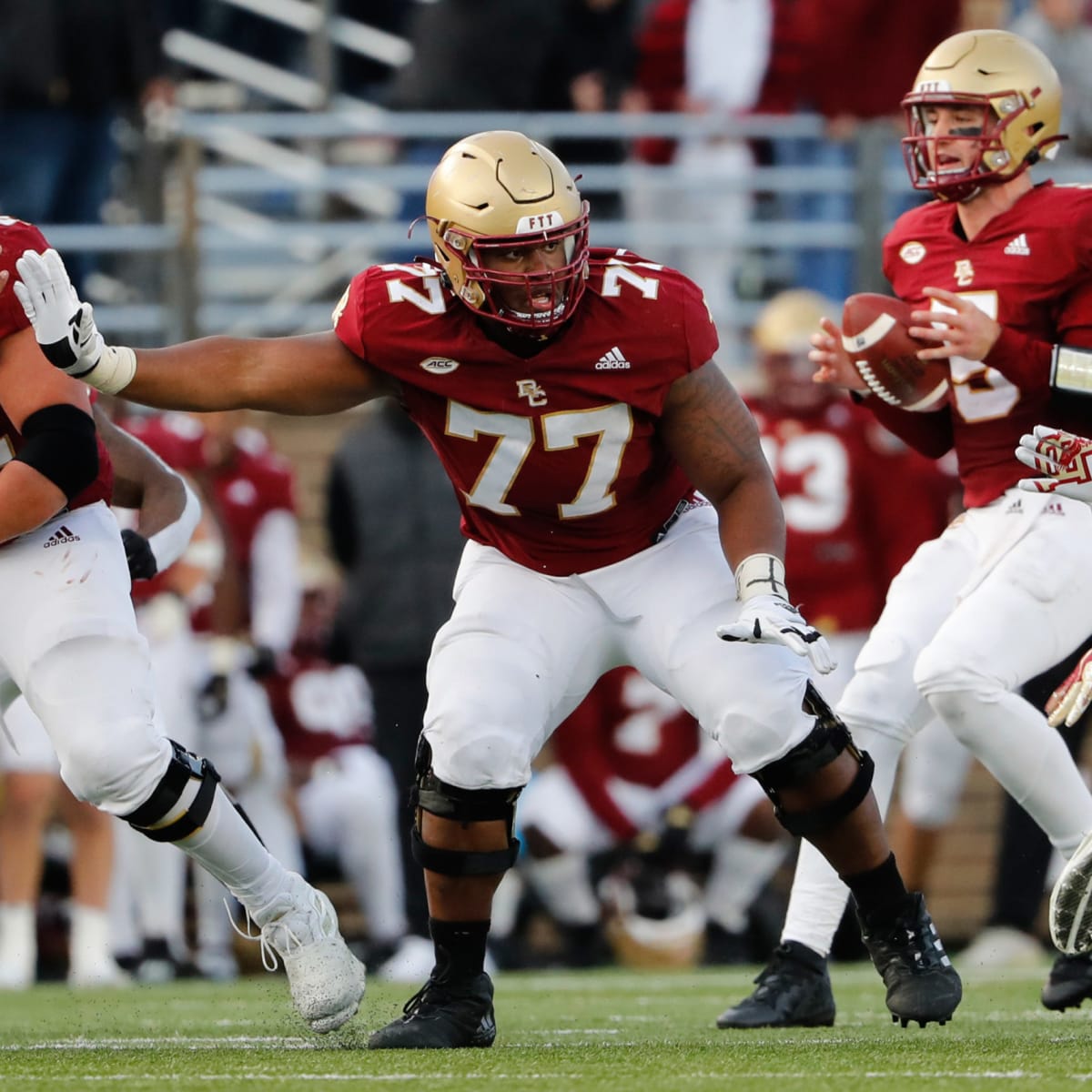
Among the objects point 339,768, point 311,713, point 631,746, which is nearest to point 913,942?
point 631,746

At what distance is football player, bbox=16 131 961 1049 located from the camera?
448 cm

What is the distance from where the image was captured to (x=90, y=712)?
4402 millimetres

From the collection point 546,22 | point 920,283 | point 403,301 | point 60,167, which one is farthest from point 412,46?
point 403,301


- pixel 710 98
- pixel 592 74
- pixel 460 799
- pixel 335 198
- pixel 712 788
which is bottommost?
pixel 712 788

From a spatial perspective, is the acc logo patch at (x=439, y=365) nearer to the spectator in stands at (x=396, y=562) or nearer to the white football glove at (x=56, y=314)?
the white football glove at (x=56, y=314)

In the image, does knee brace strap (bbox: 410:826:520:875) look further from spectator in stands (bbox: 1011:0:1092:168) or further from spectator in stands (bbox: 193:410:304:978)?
spectator in stands (bbox: 1011:0:1092:168)

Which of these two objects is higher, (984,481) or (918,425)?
(918,425)

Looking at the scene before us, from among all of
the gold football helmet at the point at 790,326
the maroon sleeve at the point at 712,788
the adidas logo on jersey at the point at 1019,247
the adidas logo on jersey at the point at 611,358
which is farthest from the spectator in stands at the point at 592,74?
the adidas logo on jersey at the point at 611,358

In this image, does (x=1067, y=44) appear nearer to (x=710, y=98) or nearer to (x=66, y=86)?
(x=710, y=98)

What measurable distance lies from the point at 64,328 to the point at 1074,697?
1.99m

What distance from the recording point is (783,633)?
4.30m

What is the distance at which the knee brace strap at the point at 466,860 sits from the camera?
4562mm

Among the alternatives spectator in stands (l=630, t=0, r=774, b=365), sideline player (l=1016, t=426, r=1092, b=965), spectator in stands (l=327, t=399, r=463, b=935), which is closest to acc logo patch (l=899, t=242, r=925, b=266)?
sideline player (l=1016, t=426, r=1092, b=965)

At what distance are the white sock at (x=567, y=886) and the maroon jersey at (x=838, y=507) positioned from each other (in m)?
1.16
